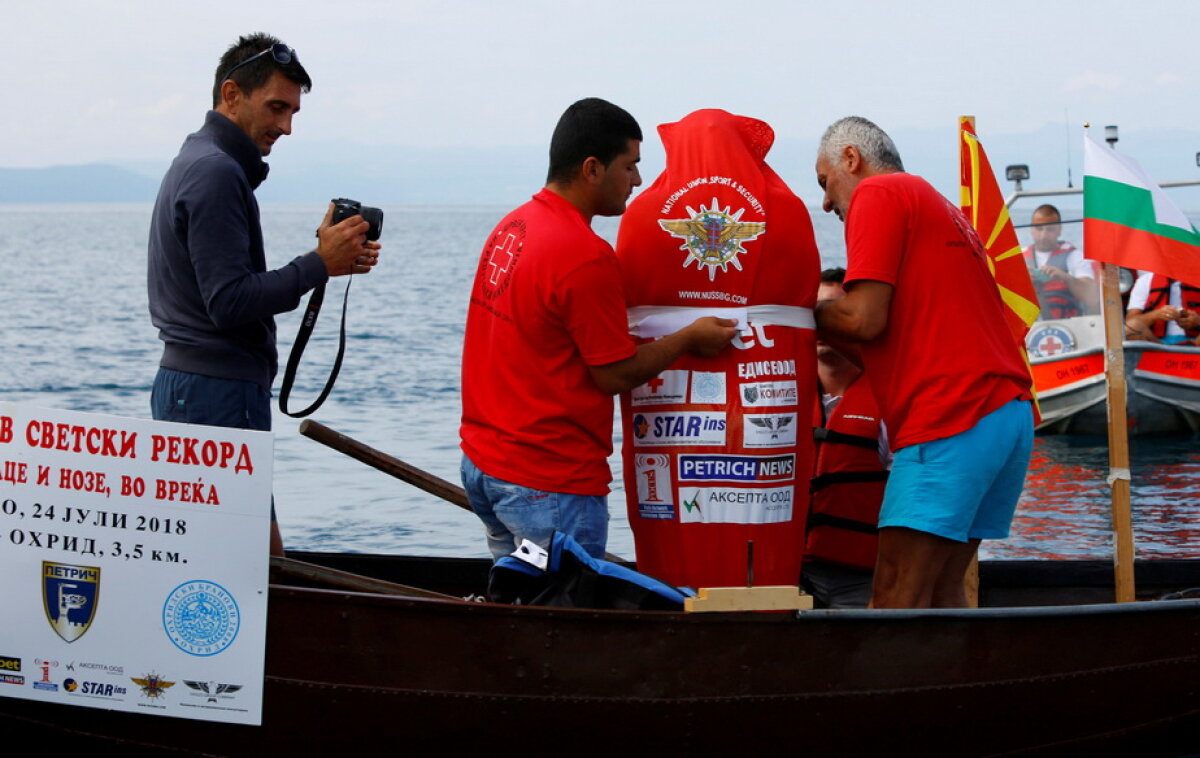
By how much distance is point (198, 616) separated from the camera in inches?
194

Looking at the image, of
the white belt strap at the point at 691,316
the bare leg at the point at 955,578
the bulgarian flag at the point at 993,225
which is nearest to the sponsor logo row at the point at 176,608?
the white belt strap at the point at 691,316

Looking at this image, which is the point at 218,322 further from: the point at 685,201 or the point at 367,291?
the point at 367,291

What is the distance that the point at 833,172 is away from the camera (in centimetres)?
540

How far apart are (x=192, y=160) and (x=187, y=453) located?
98 centimetres

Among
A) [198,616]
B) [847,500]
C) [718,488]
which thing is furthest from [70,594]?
[847,500]

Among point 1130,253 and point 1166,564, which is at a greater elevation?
point 1130,253

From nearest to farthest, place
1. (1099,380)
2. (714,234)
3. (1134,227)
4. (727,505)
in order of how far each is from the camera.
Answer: (714,234) < (727,505) < (1134,227) < (1099,380)

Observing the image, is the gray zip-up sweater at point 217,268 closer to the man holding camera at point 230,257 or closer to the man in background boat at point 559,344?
the man holding camera at point 230,257

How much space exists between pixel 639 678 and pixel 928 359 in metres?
1.39

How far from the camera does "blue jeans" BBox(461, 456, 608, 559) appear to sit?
4984mm

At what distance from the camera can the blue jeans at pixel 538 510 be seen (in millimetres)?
4984

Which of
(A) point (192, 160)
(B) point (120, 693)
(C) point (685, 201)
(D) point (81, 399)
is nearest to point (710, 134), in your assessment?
(C) point (685, 201)

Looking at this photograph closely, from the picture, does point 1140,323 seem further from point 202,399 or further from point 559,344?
point 202,399

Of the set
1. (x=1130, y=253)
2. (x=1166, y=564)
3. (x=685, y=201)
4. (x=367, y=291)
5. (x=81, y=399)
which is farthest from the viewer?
(x=367, y=291)
